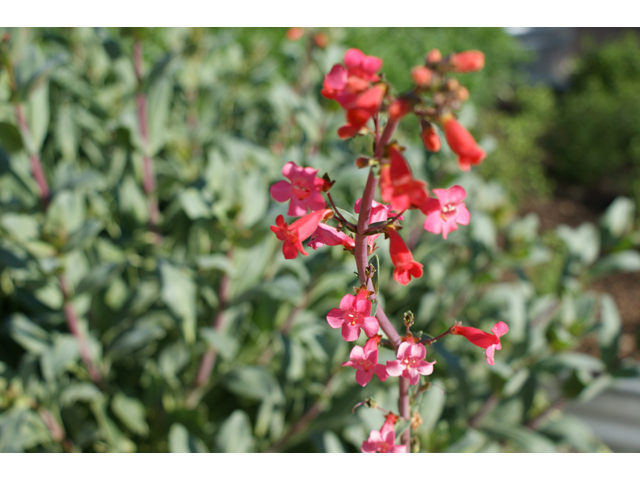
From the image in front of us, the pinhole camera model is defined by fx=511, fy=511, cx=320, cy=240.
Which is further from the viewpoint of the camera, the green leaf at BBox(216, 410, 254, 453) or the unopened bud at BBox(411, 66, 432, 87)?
the green leaf at BBox(216, 410, 254, 453)

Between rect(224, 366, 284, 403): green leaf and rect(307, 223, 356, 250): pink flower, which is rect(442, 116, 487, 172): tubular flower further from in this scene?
rect(224, 366, 284, 403): green leaf

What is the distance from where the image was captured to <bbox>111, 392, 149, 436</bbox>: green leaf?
1.93 meters

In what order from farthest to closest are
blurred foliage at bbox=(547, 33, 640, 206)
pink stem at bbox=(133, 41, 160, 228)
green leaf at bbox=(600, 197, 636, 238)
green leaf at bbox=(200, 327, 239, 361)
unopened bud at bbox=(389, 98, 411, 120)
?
1. blurred foliage at bbox=(547, 33, 640, 206)
2. green leaf at bbox=(600, 197, 636, 238)
3. pink stem at bbox=(133, 41, 160, 228)
4. green leaf at bbox=(200, 327, 239, 361)
5. unopened bud at bbox=(389, 98, 411, 120)

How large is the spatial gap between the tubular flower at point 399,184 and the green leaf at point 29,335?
167 cm

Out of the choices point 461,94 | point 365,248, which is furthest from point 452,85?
point 365,248

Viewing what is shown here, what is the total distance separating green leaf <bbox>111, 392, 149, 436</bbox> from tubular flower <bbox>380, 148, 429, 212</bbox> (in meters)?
1.72

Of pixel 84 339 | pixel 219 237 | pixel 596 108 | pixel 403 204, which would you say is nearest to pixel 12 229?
pixel 84 339

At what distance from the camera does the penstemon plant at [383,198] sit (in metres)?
0.58

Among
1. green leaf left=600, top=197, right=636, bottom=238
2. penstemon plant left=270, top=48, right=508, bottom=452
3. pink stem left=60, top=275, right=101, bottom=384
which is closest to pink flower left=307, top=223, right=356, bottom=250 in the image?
penstemon plant left=270, top=48, right=508, bottom=452

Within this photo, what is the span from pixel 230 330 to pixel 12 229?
2.71 feet

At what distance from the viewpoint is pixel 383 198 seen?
56cm

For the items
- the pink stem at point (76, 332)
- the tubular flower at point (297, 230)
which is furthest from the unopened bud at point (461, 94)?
the pink stem at point (76, 332)

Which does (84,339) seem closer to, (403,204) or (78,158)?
(78,158)

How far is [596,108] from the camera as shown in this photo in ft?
20.0
